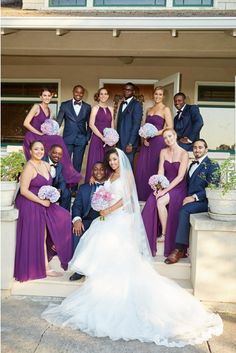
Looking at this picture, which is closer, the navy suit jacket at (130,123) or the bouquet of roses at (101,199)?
the bouquet of roses at (101,199)

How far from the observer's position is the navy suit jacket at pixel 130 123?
728cm

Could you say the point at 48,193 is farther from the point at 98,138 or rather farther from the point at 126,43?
the point at 126,43

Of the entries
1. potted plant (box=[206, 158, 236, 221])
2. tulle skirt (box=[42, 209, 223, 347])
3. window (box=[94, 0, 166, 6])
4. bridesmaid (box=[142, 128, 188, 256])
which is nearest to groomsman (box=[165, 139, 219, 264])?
bridesmaid (box=[142, 128, 188, 256])

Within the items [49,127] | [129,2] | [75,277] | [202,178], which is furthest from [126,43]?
[75,277]

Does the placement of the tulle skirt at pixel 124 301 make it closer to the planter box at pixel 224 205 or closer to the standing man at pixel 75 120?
the planter box at pixel 224 205

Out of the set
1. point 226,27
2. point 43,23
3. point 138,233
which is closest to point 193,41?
point 226,27

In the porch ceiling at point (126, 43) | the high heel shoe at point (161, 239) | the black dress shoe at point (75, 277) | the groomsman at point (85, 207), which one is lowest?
the black dress shoe at point (75, 277)

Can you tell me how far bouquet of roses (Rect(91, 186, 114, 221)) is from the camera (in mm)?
5262

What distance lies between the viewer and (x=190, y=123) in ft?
25.0

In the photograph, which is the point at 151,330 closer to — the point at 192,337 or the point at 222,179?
the point at 192,337

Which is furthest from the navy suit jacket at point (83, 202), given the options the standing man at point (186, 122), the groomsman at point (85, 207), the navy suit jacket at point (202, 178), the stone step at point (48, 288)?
the standing man at point (186, 122)

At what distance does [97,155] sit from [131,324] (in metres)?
3.56

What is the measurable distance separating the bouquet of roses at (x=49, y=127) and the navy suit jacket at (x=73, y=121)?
469 mm

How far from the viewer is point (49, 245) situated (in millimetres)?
5664
